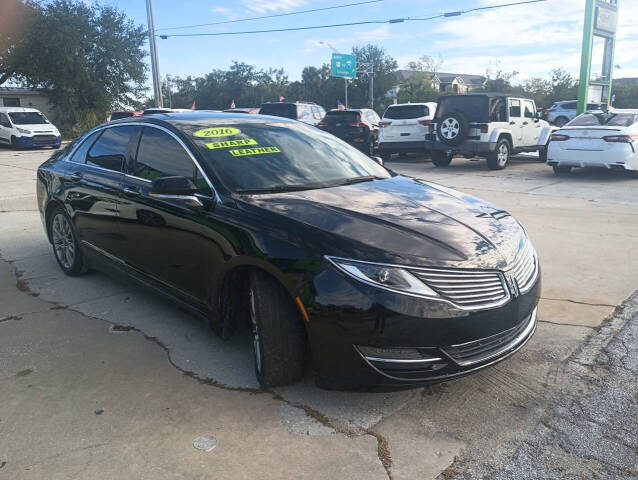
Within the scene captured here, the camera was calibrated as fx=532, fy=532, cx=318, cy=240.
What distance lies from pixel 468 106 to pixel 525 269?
1189 centimetres

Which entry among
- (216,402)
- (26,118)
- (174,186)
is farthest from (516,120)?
(26,118)

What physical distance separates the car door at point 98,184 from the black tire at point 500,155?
11284mm

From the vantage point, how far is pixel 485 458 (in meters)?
2.47

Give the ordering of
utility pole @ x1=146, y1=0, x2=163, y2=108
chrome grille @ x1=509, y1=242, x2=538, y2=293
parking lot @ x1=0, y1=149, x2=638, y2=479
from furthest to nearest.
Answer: utility pole @ x1=146, y1=0, x2=163, y2=108
chrome grille @ x1=509, y1=242, x2=538, y2=293
parking lot @ x1=0, y1=149, x2=638, y2=479

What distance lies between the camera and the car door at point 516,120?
14461 mm

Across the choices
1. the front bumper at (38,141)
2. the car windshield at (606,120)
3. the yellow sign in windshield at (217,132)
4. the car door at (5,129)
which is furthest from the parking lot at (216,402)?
the car door at (5,129)

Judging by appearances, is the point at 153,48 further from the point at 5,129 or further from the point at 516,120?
the point at 516,120

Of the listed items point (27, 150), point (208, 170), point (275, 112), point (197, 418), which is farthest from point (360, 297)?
point (27, 150)

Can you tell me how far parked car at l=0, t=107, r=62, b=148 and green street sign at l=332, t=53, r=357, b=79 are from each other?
24896 millimetres

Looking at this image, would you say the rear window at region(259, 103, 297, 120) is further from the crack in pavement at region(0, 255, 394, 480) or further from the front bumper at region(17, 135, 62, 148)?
the crack in pavement at region(0, 255, 394, 480)

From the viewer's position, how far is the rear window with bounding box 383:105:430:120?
51.4ft

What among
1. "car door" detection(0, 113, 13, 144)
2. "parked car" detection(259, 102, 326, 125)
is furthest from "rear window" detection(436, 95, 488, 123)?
"car door" detection(0, 113, 13, 144)

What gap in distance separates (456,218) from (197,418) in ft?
6.16

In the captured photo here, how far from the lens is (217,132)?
3.86 m
